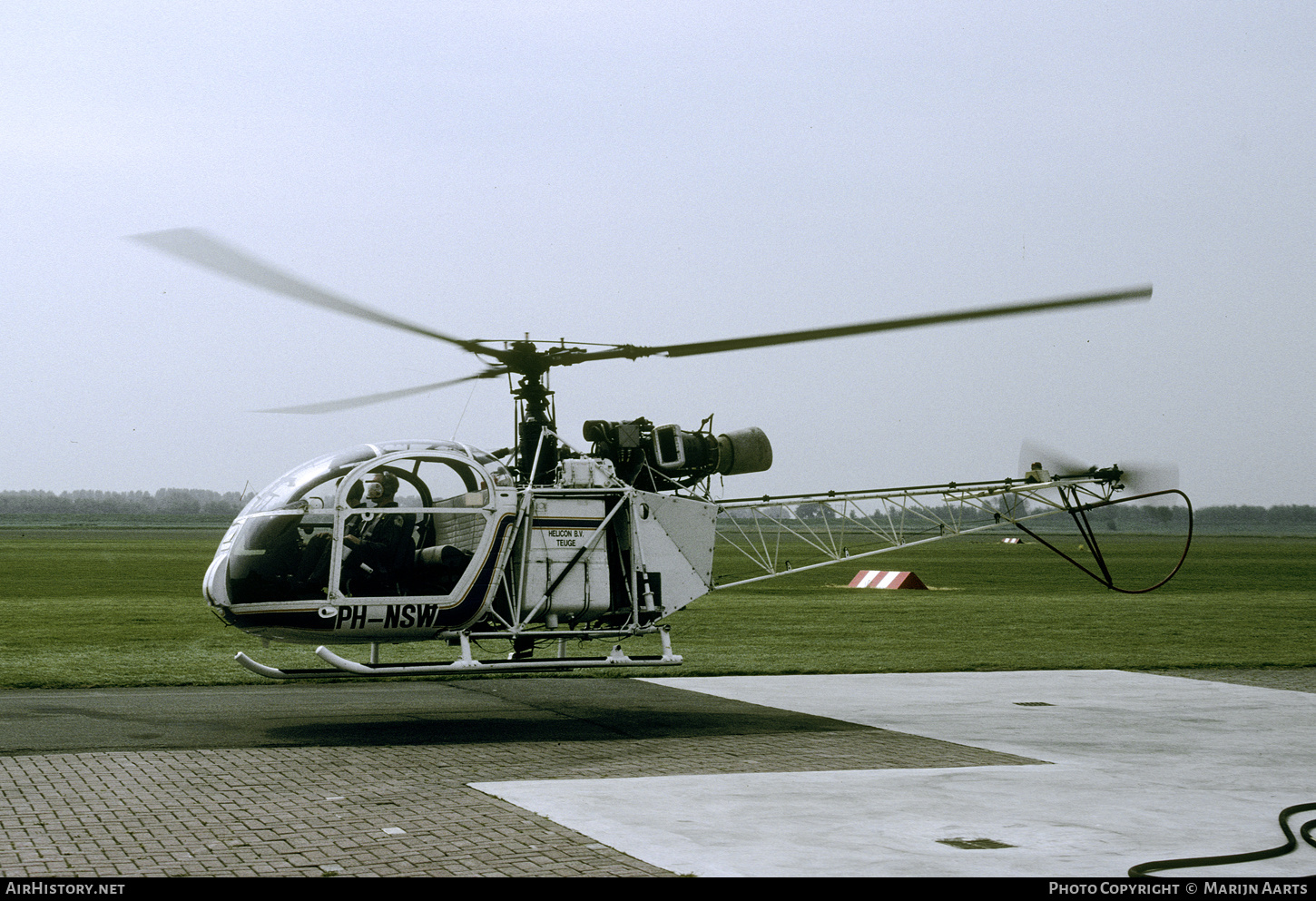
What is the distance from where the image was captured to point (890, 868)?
22.2 ft

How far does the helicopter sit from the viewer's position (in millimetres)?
10875

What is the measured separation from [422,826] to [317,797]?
4.02 ft

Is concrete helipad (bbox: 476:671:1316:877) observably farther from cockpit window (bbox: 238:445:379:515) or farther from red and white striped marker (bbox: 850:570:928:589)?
red and white striped marker (bbox: 850:570:928:589)

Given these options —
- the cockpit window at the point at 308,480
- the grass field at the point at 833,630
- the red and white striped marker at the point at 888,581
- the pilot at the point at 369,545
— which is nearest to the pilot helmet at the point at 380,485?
the pilot at the point at 369,545

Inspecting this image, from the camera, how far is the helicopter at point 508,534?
35.7 ft

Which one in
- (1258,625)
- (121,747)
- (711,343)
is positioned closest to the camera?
(121,747)

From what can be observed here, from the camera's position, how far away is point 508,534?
11805 mm

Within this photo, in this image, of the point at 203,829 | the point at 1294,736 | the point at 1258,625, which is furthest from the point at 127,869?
the point at 1258,625

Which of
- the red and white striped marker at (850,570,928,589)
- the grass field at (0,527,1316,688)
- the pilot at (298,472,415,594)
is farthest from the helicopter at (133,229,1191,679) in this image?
the red and white striped marker at (850,570,928,589)

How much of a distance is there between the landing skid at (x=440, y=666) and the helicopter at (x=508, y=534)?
22 millimetres

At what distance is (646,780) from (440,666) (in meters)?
2.66

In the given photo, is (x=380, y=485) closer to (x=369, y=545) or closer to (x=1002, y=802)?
(x=369, y=545)

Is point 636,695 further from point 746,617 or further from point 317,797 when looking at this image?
point 746,617

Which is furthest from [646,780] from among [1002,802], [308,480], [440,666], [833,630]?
[833,630]
